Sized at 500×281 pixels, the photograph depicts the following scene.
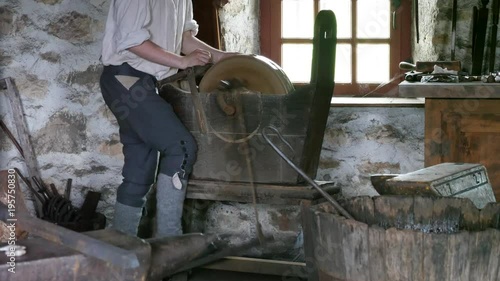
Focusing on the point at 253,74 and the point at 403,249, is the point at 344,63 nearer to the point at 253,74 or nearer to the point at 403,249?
the point at 253,74

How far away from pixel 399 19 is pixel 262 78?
1626mm

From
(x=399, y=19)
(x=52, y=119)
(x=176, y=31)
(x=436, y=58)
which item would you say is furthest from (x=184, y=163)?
(x=399, y=19)

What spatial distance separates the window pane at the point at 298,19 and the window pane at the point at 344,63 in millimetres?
212

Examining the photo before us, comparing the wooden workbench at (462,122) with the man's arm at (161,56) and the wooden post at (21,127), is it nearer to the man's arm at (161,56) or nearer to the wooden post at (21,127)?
the man's arm at (161,56)

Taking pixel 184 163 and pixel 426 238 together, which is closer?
pixel 426 238

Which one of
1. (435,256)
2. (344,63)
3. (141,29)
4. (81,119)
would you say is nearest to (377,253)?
(435,256)

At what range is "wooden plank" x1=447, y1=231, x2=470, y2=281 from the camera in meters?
2.27

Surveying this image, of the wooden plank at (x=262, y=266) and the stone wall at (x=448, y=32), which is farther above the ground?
the stone wall at (x=448, y=32)

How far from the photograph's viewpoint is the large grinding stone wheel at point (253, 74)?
382cm

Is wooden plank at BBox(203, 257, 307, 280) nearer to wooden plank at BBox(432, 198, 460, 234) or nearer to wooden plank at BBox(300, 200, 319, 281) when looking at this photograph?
wooden plank at BBox(300, 200, 319, 281)

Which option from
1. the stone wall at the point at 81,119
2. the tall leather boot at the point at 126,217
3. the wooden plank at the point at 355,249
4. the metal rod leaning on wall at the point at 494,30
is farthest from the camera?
the stone wall at the point at 81,119

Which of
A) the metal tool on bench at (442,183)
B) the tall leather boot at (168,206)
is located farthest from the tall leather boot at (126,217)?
the metal tool on bench at (442,183)

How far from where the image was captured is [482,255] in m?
2.29

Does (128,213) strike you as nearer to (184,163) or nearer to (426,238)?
(184,163)
